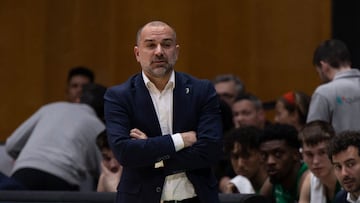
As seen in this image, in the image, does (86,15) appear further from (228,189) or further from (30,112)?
(228,189)

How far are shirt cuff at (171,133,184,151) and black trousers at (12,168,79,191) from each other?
3089 mm

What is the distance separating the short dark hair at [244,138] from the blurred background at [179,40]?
2335 millimetres

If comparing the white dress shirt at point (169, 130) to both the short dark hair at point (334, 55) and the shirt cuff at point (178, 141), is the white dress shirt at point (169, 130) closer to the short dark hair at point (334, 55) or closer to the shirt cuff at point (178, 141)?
the shirt cuff at point (178, 141)

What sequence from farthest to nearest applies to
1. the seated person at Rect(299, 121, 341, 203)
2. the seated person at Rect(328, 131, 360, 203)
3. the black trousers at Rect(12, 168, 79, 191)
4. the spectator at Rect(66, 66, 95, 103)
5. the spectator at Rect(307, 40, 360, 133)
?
the spectator at Rect(66, 66, 95, 103) → the black trousers at Rect(12, 168, 79, 191) → the spectator at Rect(307, 40, 360, 133) → the seated person at Rect(299, 121, 341, 203) → the seated person at Rect(328, 131, 360, 203)

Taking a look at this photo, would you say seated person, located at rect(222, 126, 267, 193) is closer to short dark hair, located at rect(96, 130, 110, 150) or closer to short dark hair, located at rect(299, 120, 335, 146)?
short dark hair, located at rect(299, 120, 335, 146)

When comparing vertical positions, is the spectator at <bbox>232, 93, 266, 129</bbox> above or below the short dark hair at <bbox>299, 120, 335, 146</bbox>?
below

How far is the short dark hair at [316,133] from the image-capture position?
7.16 metres

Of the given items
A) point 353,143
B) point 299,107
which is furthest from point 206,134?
point 299,107

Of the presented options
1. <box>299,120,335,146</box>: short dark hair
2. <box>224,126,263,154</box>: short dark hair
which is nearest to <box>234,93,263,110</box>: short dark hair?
<box>224,126,263,154</box>: short dark hair

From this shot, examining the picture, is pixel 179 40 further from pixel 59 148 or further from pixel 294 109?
pixel 59 148

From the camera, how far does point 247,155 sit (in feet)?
26.3

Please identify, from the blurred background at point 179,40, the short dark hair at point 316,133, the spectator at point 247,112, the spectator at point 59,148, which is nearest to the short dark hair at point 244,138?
the short dark hair at point 316,133

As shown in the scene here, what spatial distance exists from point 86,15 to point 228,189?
4335 millimetres

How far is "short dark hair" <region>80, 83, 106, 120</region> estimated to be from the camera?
9.00 m
